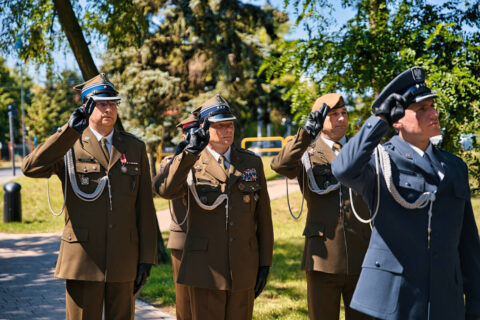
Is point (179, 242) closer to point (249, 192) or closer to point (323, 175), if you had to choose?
point (249, 192)

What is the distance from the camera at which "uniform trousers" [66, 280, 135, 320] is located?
3.98 m

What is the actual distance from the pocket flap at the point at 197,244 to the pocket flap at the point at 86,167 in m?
0.91

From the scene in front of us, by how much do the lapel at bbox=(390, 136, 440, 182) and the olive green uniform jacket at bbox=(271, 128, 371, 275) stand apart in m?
1.18

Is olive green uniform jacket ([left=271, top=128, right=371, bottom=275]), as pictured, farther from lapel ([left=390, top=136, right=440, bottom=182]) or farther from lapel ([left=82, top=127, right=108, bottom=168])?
lapel ([left=82, top=127, right=108, bottom=168])

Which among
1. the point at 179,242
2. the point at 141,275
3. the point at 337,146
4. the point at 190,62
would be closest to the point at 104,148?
the point at 141,275

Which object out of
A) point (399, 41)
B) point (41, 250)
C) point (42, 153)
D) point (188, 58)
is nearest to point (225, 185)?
point (42, 153)

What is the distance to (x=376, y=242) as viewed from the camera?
3.12 meters

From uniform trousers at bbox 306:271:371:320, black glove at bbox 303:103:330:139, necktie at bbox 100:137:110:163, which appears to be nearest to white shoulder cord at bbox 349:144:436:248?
black glove at bbox 303:103:330:139

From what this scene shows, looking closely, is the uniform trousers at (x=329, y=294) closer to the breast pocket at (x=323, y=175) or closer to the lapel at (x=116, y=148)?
the breast pocket at (x=323, y=175)

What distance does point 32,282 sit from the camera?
8820 mm

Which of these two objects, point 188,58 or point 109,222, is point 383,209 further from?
point 188,58

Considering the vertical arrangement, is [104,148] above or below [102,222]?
above

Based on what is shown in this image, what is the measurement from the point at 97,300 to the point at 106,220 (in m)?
0.58

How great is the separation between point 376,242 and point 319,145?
5.22 ft
